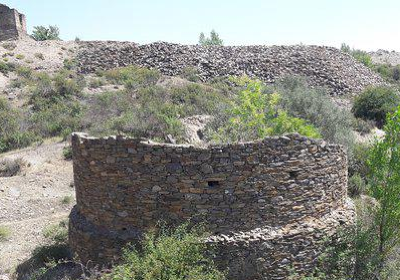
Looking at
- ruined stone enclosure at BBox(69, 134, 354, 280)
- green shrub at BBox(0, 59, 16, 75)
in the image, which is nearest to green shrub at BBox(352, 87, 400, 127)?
ruined stone enclosure at BBox(69, 134, 354, 280)

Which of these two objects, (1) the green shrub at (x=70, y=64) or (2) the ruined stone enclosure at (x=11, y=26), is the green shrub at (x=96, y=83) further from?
(2) the ruined stone enclosure at (x=11, y=26)

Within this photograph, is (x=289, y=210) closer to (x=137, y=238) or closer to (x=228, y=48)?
(x=137, y=238)

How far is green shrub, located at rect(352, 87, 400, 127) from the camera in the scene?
1816cm

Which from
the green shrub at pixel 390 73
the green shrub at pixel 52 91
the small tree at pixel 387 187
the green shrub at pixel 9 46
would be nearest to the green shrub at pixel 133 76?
the green shrub at pixel 52 91

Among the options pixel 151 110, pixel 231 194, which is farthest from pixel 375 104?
pixel 231 194

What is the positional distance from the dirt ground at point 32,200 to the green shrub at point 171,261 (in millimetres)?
3966

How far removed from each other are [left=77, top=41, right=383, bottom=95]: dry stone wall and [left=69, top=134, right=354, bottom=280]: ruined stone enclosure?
15848 mm

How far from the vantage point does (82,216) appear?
8125 millimetres

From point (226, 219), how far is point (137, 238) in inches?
66.3

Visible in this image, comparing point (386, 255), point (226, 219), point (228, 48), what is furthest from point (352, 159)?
point (228, 48)

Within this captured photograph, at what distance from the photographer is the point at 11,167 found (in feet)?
46.8

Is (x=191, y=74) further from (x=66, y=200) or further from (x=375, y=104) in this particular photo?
(x=66, y=200)

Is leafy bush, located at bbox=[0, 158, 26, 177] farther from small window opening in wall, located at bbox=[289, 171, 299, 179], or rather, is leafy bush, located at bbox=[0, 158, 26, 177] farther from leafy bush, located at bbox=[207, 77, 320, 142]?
small window opening in wall, located at bbox=[289, 171, 299, 179]

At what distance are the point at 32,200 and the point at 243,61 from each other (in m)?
16.3
